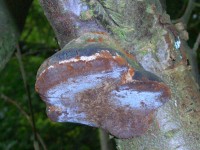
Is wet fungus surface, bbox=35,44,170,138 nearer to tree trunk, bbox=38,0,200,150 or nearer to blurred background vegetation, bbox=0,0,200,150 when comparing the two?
tree trunk, bbox=38,0,200,150

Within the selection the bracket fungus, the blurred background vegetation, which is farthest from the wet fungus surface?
the blurred background vegetation

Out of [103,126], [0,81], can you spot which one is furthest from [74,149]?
[103,126]

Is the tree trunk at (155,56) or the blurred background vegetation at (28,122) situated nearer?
the tree trunk at (155,56)

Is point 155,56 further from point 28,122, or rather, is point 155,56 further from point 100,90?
point 28,122

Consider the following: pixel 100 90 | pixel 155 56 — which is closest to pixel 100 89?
pixel 100 90

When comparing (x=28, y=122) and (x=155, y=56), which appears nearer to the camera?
(x=155, y=56)

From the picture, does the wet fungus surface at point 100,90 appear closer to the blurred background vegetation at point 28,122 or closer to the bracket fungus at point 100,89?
the bracket fungus at point 100,89

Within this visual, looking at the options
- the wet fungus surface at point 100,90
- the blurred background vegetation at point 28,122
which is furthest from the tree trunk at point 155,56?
the blurred background vegetation at point 28,122
